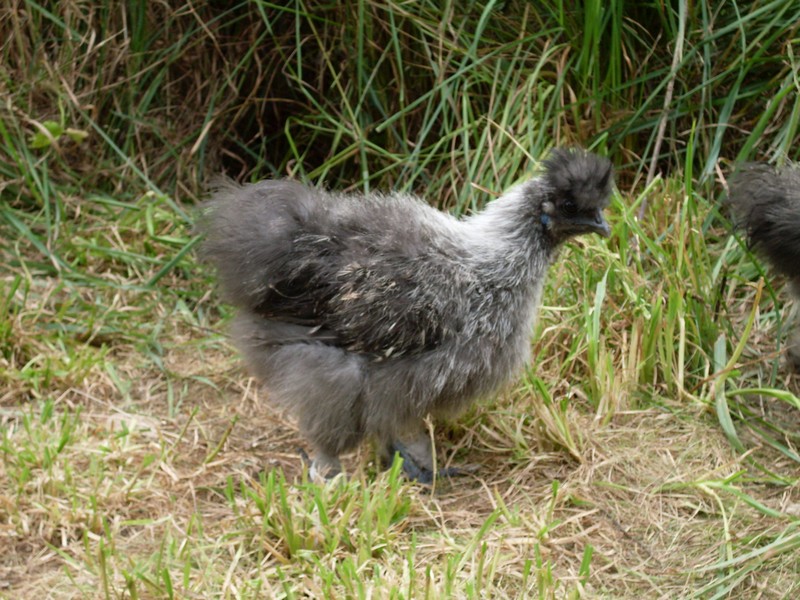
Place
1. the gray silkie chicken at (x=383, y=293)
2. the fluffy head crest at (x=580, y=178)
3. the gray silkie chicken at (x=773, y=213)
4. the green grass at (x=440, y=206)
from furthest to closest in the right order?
1. the gray silkie chicken at (x=773, y=213)
2. the fluffy head crest at (x=580, y=178)
3. the gray silkie chicken at (x=383, y=293)
4. the green grass at (x=440, y=206)

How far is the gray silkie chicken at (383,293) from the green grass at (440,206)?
0.27 m

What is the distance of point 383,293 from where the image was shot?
3.51m

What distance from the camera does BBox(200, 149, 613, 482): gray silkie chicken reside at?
354 centimetres

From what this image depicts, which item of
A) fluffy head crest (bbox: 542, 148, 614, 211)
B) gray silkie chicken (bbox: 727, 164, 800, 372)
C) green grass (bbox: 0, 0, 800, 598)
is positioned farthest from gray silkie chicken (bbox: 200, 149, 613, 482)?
gray silkie chicken (bbox: 727, 164, 800, 372)

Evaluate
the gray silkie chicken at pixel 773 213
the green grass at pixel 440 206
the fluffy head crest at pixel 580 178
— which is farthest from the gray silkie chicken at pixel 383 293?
the gray silkie chicken at pixel 773 213

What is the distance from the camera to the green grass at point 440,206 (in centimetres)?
317

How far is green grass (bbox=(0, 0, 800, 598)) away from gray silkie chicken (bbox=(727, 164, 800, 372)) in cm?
20

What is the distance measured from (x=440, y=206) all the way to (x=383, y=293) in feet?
4.92

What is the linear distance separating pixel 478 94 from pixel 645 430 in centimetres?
185

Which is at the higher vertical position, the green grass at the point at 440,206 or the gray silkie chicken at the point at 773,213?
the gray silkie chicken at the point at 773,213

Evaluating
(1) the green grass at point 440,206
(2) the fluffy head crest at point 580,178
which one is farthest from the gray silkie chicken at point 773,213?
(2) the fluffy head crest at point 580,178

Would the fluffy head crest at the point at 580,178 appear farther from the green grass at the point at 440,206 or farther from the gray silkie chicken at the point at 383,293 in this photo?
the green grass at the point at 440,206

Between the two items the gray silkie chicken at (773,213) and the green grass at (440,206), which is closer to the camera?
the green grass at (440,206)

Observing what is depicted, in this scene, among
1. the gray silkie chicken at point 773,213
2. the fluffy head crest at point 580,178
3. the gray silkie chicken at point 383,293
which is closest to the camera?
the gray silkie chicken at point 383,293
